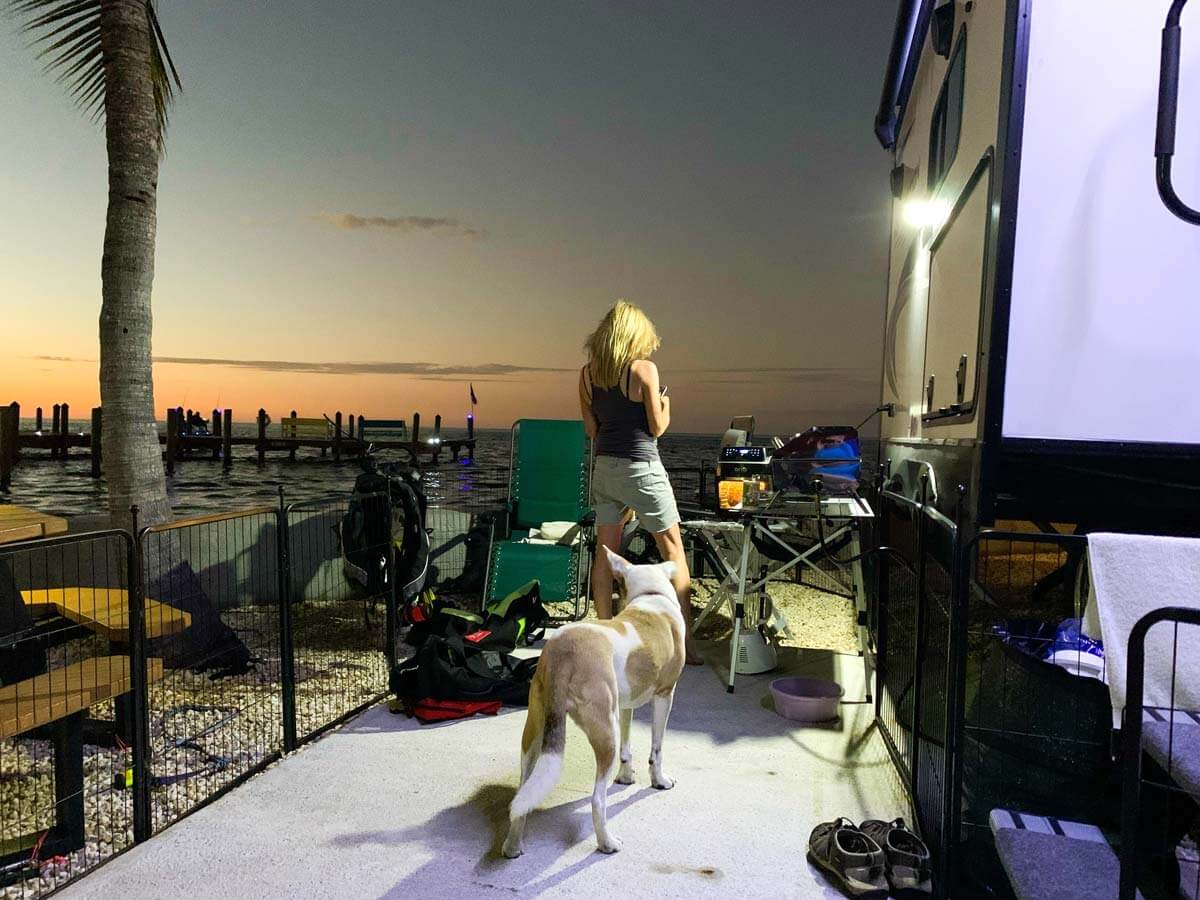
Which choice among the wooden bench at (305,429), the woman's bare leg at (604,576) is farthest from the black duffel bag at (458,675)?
the wooden bench at (305,429)

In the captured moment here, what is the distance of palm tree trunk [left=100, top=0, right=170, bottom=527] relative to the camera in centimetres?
432

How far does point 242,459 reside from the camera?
35.3m

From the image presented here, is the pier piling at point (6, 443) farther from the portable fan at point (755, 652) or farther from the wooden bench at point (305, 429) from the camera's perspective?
the portable fan at point (755, 652)

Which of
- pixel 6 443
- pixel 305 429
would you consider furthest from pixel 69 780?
pixel 305 429

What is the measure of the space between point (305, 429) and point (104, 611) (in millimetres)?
32909

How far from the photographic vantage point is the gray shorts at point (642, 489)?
3721mm

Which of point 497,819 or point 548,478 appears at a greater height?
point 548,478

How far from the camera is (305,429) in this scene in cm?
3353

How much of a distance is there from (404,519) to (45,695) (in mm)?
2536

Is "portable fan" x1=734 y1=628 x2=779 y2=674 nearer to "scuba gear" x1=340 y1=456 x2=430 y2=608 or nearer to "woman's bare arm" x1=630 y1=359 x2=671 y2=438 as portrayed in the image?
"woman's bare arm" x1=630 y1=359 x2=671 y2=438

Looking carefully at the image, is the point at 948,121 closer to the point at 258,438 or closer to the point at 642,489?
the point at 642,489

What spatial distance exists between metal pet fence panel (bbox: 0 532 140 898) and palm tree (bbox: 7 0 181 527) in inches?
49.7

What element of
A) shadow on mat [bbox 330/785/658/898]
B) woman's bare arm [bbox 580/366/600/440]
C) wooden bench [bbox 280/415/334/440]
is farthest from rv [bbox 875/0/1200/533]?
wooden bench [bbox 280/415/334/440]

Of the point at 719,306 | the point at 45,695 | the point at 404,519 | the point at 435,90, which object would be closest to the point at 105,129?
the point at 404,519
